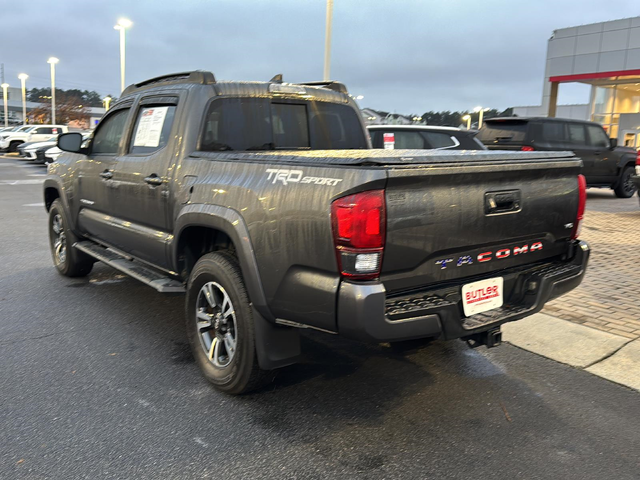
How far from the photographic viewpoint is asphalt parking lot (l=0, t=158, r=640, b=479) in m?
2.75

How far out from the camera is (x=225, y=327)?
351 centimetres

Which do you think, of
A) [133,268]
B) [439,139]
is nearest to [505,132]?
[439,139]

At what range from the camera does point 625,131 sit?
30.6 m

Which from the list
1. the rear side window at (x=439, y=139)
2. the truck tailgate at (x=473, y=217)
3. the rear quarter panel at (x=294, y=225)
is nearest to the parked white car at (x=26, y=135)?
the rear side window at (x=439, y=139)

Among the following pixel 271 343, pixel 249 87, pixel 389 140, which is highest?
pixel 249 87

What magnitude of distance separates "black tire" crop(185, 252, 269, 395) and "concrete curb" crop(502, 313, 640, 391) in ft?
7.47

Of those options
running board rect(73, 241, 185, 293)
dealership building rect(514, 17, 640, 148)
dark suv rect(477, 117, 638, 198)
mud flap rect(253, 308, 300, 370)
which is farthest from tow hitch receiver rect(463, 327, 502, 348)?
dealership building rect(514, 17, 640, 148)

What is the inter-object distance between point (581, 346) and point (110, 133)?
4.45m

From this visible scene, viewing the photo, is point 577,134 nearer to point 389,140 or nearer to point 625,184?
point 625,184

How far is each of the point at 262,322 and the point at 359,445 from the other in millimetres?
839

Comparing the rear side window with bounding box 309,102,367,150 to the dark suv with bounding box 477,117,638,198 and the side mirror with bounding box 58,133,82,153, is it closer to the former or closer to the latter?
the side mirror with bounding box 58,133,82,153

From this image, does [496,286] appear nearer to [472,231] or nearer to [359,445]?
[472,231]

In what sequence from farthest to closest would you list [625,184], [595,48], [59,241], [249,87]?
[595,48] < [625,184] < [59,241] < [249,87]

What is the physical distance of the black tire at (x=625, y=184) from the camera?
1445 centimetres
